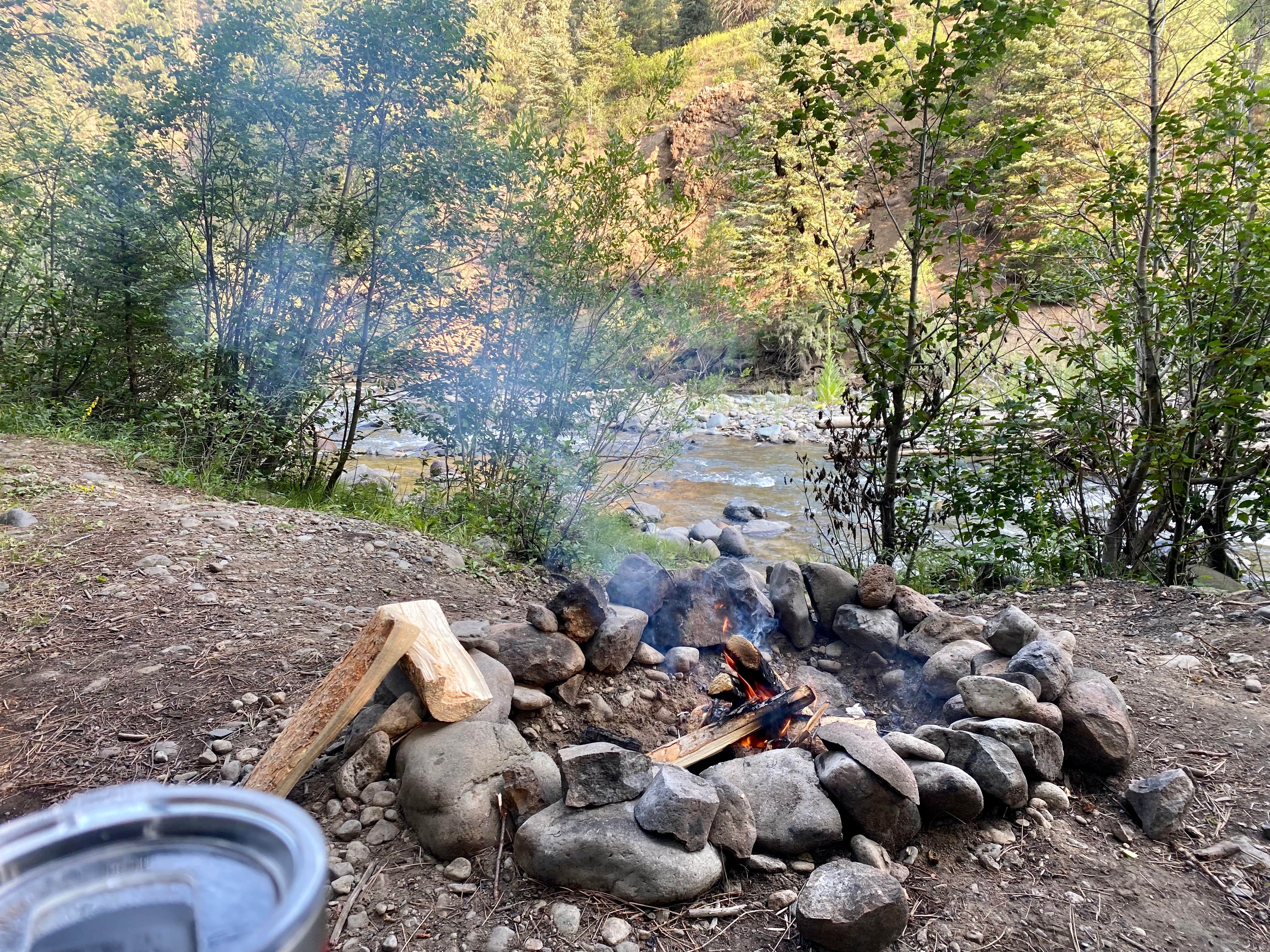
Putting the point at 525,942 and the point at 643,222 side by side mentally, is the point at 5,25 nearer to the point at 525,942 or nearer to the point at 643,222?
the point at 643,222

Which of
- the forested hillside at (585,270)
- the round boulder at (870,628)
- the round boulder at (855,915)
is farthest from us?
the forested hillside at (585,270)

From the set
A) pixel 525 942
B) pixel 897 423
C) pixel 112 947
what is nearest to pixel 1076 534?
pixel 897 423

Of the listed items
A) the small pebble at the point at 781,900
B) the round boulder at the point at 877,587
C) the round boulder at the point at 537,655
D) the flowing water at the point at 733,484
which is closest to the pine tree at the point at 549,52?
the flowing water at the point at 733,484

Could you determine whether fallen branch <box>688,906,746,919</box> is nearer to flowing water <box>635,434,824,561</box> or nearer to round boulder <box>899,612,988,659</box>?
round boulder <box>899,612,988,659</box>

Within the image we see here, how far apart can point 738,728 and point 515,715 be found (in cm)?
84

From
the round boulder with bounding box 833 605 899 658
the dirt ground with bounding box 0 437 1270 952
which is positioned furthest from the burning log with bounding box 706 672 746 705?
Answer: the round boulder with bounding box 833 605 899 658

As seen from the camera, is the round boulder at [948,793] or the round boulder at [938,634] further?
the round boulder at [938,634]

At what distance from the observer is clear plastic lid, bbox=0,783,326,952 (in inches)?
20.6

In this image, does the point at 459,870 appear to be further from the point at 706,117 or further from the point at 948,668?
the point at 706,117

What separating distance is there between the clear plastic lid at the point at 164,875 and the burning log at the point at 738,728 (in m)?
1.88

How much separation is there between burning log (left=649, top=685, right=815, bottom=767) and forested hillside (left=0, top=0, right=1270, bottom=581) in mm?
2195

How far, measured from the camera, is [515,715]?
255 centimetres

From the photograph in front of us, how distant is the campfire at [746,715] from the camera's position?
2.51m

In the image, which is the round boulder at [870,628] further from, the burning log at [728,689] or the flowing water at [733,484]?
the flowing water at [733,484]
